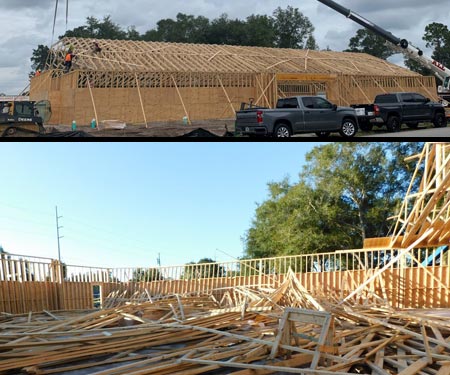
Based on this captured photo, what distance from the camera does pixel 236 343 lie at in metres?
11.3

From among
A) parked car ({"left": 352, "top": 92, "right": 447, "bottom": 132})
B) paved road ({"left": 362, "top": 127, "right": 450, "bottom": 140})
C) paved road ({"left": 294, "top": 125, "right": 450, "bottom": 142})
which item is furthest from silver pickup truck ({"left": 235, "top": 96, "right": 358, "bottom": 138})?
paved road ({"left": 362, "top": 127, "right": 450, "bottom": 140})

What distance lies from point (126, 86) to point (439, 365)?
6.78m

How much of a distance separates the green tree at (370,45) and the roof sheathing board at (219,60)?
0.57 feet

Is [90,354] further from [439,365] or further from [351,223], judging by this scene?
[351,223]

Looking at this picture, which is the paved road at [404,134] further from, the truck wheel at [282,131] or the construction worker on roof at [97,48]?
the construction worker on roof at [97,48]

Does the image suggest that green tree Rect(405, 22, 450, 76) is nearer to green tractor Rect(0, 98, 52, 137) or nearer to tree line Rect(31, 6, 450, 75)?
tree line Rect(31, 6, 450, 75)

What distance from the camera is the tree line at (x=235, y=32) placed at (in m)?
10.0

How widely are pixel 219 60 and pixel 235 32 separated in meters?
1.50

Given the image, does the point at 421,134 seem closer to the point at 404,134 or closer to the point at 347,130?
the point at 404,134

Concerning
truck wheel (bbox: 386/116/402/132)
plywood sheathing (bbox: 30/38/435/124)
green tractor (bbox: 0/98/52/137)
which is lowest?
truck wheel (bbox: 386/116/402/132)

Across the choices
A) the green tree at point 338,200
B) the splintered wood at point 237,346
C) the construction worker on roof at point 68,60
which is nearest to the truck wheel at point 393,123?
the splintered wood at point 237,346

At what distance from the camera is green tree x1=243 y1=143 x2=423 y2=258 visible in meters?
38.4

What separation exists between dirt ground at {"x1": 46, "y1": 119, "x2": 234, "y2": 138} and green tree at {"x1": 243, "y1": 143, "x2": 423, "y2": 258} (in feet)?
89.5

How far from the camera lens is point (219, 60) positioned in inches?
465
